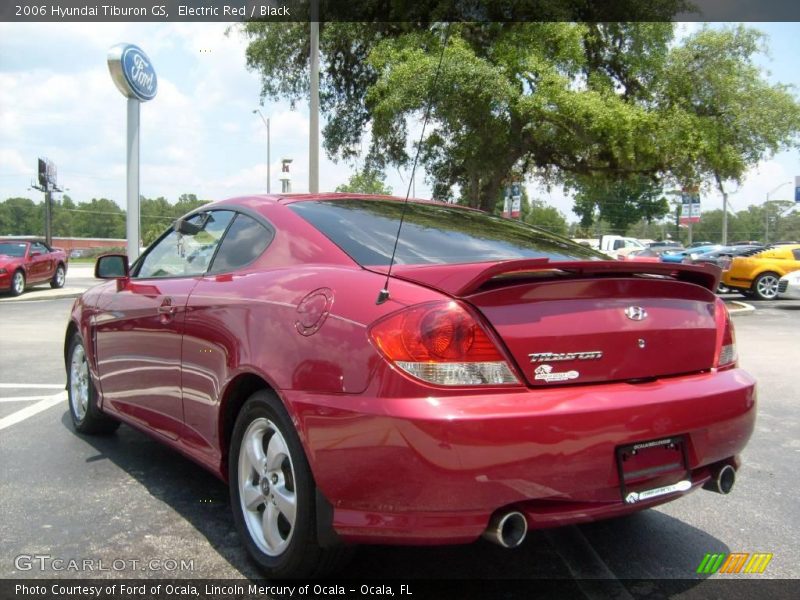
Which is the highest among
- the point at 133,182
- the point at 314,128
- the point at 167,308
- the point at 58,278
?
the point at 314,128

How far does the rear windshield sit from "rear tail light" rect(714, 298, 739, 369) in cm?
Result: 68

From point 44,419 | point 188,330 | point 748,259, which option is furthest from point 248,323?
point 748,259

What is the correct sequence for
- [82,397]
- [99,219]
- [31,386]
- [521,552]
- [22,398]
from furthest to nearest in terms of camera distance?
[99,219] < [31,386] < [22,398] < [82,397] < [521,552]

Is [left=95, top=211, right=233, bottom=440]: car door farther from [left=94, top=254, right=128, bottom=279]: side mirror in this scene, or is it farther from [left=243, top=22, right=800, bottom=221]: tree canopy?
[left=243, top=22, right=800, bottom=221]: tree canopy

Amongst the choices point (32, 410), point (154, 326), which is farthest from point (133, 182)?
point (154, 326)

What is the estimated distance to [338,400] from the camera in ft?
7.75

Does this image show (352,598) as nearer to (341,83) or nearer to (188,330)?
(188,330)

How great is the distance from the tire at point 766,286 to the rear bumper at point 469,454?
1760cm

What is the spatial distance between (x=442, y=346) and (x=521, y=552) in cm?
129

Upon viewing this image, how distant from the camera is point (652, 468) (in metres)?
2.50

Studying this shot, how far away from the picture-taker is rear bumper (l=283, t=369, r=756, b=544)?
218 cm

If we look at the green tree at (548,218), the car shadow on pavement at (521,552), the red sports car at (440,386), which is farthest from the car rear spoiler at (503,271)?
the green tree at (548,218)

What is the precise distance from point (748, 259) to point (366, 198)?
1729 cm

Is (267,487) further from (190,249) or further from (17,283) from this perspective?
(17,283)
